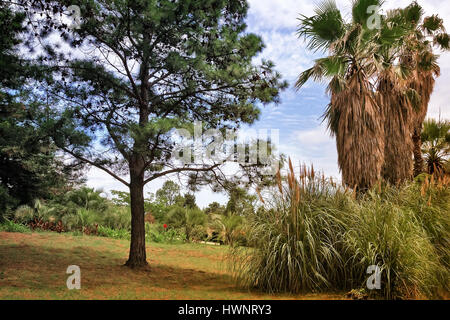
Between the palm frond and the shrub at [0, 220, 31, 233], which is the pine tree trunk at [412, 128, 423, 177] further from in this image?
the shrub at [0, 220, 31, 233]

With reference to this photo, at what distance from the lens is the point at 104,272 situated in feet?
29.0

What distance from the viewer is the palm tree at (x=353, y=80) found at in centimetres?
1011

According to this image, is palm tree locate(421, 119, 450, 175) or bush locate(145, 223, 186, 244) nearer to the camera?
bush locate(145, 223, 186, 244)

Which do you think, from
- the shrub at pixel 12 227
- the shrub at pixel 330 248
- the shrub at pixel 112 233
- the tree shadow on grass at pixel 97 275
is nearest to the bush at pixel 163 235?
the shrub at pixel 112 233

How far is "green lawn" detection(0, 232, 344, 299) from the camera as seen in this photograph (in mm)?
6777

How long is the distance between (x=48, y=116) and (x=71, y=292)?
13.4ft

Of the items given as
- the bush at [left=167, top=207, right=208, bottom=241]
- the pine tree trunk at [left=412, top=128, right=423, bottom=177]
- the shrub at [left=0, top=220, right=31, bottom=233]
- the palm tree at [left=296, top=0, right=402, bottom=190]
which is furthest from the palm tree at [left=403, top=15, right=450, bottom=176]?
the shrub at [left=0, top=220, right=31, bottom=233]

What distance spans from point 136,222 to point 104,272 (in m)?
1.37

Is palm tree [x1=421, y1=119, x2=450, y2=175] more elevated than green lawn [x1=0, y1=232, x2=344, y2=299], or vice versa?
palm tree [x1=421, y1=119, x2=450, y2=175]

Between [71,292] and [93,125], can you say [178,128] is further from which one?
[71,292]

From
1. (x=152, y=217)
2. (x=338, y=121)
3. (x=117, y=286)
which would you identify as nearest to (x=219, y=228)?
(x=152, y=217)

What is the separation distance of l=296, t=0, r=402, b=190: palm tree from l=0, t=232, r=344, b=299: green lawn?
457cm

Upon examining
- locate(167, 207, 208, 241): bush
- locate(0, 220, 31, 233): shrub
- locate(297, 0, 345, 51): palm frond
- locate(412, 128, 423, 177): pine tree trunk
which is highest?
locate(297, 0, 345, 51): palm frond

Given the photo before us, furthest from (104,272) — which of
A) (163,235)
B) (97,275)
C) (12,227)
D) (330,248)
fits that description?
(12,227)
